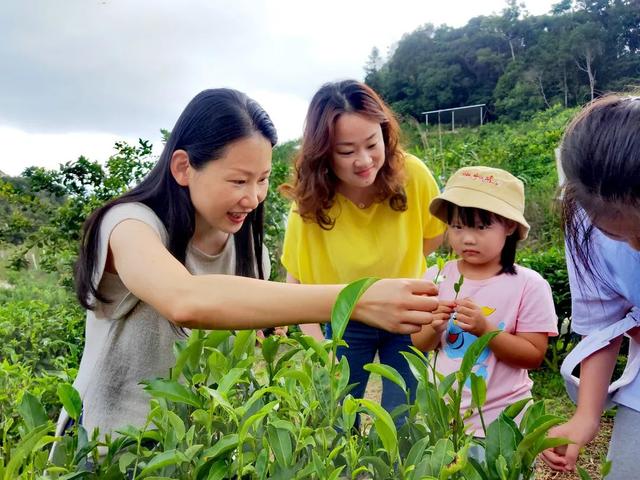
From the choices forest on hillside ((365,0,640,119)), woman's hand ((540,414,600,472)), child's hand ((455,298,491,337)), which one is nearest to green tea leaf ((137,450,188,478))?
woman's hand ((540,414,600,472))

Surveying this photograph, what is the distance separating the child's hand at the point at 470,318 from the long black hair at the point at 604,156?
1.43 ft

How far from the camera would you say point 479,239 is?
163cm

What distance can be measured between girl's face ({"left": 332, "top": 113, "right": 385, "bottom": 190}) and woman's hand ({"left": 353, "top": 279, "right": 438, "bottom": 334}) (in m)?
0.98

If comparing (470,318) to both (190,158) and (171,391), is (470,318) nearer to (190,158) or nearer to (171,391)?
(190,158)

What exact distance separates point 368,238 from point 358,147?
29 centimetres

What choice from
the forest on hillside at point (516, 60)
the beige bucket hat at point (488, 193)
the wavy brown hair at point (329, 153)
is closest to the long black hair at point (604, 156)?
the beige bucket hat at point (488, 193)

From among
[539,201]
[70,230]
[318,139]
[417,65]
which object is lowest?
[539,201]

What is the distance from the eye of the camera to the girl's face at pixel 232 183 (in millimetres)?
1212

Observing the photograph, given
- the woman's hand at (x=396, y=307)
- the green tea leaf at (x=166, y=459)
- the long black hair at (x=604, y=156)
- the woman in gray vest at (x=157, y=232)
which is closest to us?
the green tea leaf at (x=166, y=459)

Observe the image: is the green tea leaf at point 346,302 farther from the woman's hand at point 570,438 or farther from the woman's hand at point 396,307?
the woman's hand at point 570,438

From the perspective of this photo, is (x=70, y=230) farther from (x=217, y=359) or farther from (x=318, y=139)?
(x=217, y=359)

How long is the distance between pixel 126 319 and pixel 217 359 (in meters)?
0.54

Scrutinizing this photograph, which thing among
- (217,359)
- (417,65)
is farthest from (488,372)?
(417,65)

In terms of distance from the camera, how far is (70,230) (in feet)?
12.1
